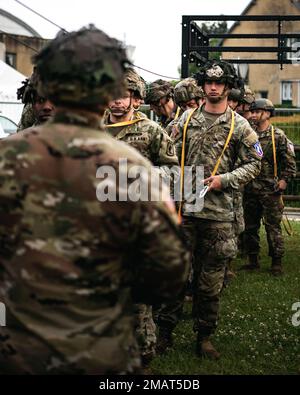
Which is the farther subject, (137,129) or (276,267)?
(276,267)

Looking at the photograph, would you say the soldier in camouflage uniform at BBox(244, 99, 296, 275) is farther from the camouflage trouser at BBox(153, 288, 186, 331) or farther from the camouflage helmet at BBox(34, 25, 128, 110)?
the camouflage helmet at BBox(34, 25, 128, 110)

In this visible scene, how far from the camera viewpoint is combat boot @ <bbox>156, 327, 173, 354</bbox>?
21.1 feet

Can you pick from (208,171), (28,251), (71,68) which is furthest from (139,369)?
(208,171)

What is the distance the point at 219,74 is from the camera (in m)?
6.31

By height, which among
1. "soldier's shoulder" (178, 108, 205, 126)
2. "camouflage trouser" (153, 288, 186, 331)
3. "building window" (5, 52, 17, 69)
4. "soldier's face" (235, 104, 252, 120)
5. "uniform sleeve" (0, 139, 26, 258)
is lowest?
"camouflage trouser" (153, 288, 186, 331)

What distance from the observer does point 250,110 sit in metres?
10.3

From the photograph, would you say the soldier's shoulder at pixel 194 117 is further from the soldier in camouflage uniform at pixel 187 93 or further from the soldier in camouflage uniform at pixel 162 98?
the soldier in camouflage uniform at pixel 187 93

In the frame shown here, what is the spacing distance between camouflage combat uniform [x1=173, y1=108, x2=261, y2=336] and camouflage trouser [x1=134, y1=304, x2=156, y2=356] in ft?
3.30

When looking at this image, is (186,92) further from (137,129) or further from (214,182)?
(137,129)

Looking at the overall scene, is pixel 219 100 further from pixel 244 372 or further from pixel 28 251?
pixel 28 251

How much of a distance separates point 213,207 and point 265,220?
439 centimetres

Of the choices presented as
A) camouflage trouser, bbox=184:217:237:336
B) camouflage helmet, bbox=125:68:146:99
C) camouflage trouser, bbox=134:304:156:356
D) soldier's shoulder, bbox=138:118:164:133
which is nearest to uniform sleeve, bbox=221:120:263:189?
camouflage trouser, bbox=184:217:237:336

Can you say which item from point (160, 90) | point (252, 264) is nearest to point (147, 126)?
point (160, 90)

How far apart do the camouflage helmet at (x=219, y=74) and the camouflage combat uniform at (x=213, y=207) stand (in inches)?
10.2
